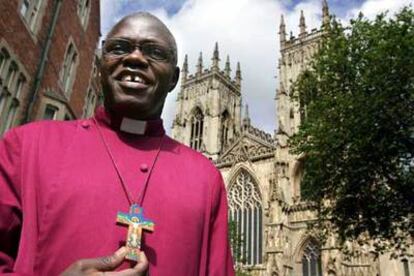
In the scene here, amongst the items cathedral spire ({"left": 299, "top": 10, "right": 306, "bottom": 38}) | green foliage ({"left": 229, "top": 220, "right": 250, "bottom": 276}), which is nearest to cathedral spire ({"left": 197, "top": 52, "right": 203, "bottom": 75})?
cathedral spire ({"left": 299, "top": 10, "right": 306, "bottom": 38})

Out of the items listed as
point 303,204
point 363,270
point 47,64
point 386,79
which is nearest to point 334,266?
point 363,270

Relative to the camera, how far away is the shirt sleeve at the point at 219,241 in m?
1.55

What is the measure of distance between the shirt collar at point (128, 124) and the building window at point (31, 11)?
838 cm

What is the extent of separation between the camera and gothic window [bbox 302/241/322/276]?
81.3 ft

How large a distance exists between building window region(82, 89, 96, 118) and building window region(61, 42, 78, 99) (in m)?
1.33

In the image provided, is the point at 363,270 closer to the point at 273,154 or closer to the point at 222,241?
the point at 273,154

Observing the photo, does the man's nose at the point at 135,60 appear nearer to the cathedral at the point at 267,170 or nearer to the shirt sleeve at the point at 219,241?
the shirt sleeve at the point at 219,241

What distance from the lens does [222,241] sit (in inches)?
63.7

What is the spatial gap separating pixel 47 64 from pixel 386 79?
30.8 ft

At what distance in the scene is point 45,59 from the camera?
9820 mm

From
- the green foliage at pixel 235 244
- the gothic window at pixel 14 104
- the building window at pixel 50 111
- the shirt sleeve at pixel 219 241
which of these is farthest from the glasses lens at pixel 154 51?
the green foliage at pixel 235 244

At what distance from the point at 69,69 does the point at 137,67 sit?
10.9 meters

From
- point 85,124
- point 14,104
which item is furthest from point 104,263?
point 14,104

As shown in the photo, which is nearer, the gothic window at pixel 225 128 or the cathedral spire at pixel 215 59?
the gothic window at pixel 225 128
